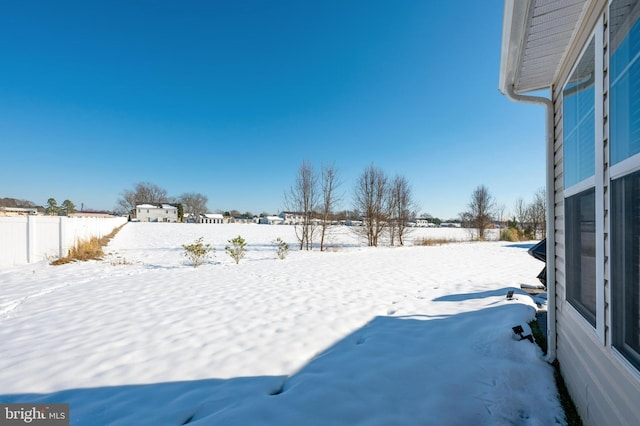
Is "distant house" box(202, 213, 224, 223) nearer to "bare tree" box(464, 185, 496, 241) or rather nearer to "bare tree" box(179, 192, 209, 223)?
"bare tree" box(179, 192, 209, 223)

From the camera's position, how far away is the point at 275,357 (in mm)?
2652

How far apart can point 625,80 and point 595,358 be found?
5.22 ft

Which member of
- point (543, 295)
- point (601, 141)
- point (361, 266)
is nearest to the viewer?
point (601, 141)

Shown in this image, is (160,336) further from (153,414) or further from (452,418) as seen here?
(452,418)

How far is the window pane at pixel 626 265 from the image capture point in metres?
1.22

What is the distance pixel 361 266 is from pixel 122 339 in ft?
20.9

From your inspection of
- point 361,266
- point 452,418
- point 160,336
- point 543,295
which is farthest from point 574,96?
point 361,266

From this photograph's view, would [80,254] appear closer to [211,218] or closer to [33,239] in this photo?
[33,239]

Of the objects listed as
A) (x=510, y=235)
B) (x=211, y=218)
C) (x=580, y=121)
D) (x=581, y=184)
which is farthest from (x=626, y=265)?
(x=211, y=218)

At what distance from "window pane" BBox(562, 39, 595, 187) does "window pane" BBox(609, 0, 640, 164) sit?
35 cm

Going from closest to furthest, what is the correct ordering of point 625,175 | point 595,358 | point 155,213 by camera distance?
point 625,175 → point 595,358 → point 155,213

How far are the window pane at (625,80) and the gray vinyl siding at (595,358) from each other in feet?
0.22

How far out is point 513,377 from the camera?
2.26m

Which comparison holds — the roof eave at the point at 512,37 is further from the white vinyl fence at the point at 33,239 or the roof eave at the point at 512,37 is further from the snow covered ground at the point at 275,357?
the white vinyl fence at the point at 33,239
